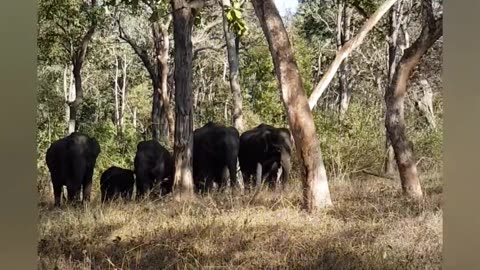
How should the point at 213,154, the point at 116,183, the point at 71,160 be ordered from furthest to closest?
the point at 213,154, the point at 116,183, the point at 71,160

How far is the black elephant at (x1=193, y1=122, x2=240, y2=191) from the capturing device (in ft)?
9.53

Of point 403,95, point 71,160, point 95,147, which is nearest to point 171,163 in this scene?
point 95,147

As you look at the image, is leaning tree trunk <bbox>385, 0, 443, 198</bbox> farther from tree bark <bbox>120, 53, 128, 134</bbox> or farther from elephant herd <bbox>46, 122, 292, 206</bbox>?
tree bark <bbox>120, 53, 128, 134</bbox>

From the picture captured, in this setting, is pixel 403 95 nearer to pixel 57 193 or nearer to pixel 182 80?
pixel 182 80

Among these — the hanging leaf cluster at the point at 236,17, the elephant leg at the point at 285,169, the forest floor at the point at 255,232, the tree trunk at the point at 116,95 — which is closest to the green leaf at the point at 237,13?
the hanging leaf cluster at the point at 236,17

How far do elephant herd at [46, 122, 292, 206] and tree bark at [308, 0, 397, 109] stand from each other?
0.20m

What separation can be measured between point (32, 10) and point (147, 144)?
26.1 inches

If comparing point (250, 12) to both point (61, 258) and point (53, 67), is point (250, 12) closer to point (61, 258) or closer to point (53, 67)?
point (53, 67)

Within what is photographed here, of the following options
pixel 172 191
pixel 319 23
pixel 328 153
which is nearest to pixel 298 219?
pixel 328 153

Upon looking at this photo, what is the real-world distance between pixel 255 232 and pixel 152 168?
0.53 metres

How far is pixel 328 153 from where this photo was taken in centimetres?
303

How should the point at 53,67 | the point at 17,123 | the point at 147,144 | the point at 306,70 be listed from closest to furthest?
the point at 17,123 → the point at 53,67 → the point at 147,144 → the point at 306,70

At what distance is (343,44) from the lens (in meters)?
3.01

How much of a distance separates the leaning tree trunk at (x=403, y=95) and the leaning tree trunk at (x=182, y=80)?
32.5 inches
